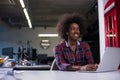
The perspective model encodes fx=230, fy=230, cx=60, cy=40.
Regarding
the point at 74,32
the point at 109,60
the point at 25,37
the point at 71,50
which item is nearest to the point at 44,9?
the point at 25,37

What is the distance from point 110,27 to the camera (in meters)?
4.70

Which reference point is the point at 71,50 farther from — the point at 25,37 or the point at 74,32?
the point at 25,37

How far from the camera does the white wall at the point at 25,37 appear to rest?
13.7 meters

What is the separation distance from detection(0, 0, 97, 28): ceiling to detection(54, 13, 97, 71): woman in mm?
5104

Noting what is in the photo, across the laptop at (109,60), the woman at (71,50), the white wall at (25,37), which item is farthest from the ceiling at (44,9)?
the laptop at (109,60)

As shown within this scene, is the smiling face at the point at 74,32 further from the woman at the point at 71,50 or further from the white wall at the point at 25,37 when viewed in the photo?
the white wall at the point at 25,37

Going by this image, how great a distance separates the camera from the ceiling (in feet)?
28.5

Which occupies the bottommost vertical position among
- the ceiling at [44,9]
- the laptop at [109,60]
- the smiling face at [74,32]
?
the laptop at [109,60]

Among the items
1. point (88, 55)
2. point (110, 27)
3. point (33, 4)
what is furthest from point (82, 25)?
point (33, 4)

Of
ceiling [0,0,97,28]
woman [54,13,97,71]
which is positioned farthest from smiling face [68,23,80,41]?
ceiling [0,0,97,28]

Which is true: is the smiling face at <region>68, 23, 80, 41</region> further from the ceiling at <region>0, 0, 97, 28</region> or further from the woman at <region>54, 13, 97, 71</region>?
the ceiling at <region>0, 0, 97, 28</region>

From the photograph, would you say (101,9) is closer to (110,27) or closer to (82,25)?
(110,27)

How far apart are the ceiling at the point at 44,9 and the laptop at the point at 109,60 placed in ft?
20.4

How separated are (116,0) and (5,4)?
19.5 ft
